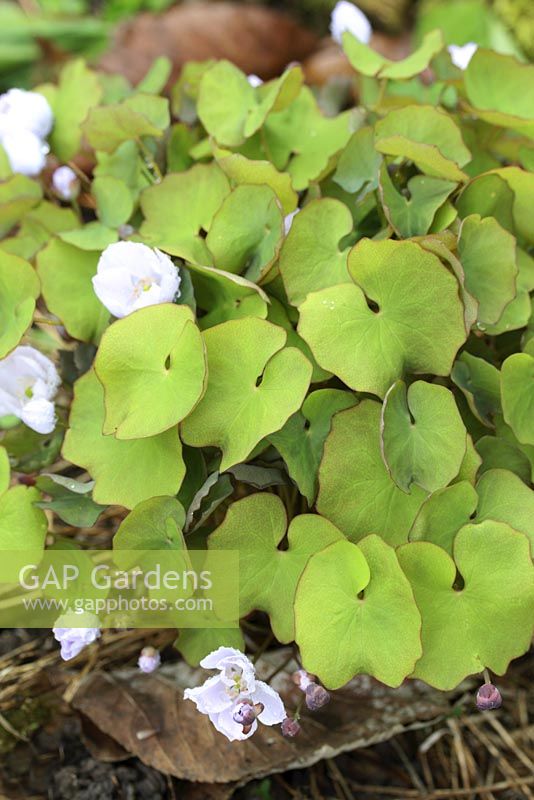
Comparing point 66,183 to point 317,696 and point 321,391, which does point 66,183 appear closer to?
point 321,391

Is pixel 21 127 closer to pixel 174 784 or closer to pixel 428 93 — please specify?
pixel 428 93

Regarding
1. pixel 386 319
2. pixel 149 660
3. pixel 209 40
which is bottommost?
pixel 149 660

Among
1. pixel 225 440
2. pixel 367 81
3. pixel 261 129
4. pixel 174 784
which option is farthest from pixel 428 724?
pixel 367 81

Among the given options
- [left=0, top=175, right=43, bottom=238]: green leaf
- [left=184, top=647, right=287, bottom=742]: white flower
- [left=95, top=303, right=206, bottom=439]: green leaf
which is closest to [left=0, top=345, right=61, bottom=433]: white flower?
[left=95, top=303, right=206, bottom=439]: green leaf

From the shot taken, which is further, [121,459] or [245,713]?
[121,459]

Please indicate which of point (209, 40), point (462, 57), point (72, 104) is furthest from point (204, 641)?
point (209, 40)

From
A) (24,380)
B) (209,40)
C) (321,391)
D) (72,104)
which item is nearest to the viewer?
(321,391)

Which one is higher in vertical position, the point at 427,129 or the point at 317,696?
the point at 427,129
